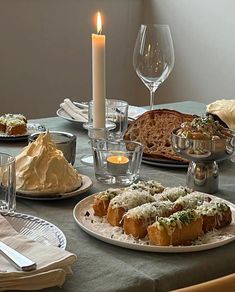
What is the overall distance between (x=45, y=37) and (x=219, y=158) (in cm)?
223

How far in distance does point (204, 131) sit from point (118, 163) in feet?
0.61

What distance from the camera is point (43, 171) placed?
4.05ft

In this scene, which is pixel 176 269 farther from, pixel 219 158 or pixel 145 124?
pixel 145 124

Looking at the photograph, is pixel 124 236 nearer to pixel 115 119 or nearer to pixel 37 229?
pixel 37 229

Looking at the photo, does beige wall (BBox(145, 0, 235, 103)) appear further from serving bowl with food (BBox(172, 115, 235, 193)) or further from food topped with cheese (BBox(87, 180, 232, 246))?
food topped with cheese (BBox(87, 180, 232, 246))

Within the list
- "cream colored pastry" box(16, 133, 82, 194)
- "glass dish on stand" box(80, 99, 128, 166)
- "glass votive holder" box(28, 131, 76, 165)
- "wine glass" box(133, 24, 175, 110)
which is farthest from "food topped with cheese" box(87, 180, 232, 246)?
"wine glass" box(133, 24, 175, 110)

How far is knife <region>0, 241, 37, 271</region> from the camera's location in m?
0.86

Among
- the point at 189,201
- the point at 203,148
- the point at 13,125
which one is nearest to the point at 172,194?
the point at 189,201

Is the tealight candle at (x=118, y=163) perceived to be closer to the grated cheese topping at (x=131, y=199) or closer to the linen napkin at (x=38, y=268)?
the grated cheese topping at (x=131, y=199)

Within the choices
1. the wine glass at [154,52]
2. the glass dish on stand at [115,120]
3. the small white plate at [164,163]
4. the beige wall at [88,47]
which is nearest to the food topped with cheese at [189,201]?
the small white plate at [164,163]

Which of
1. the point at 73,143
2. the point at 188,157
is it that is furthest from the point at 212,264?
the point at 73,143

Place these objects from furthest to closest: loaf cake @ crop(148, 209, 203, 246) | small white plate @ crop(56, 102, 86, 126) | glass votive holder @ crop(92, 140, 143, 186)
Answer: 1. small white plate @ crop(56, 102, 86, 126)
2. glass votive holder @ crop(92, 140, 143, 186)
3. loaf cake @ crop(148, 209, 203, 246)

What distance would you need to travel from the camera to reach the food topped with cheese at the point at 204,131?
1.29m

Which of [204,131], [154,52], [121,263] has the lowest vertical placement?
[121,263]
